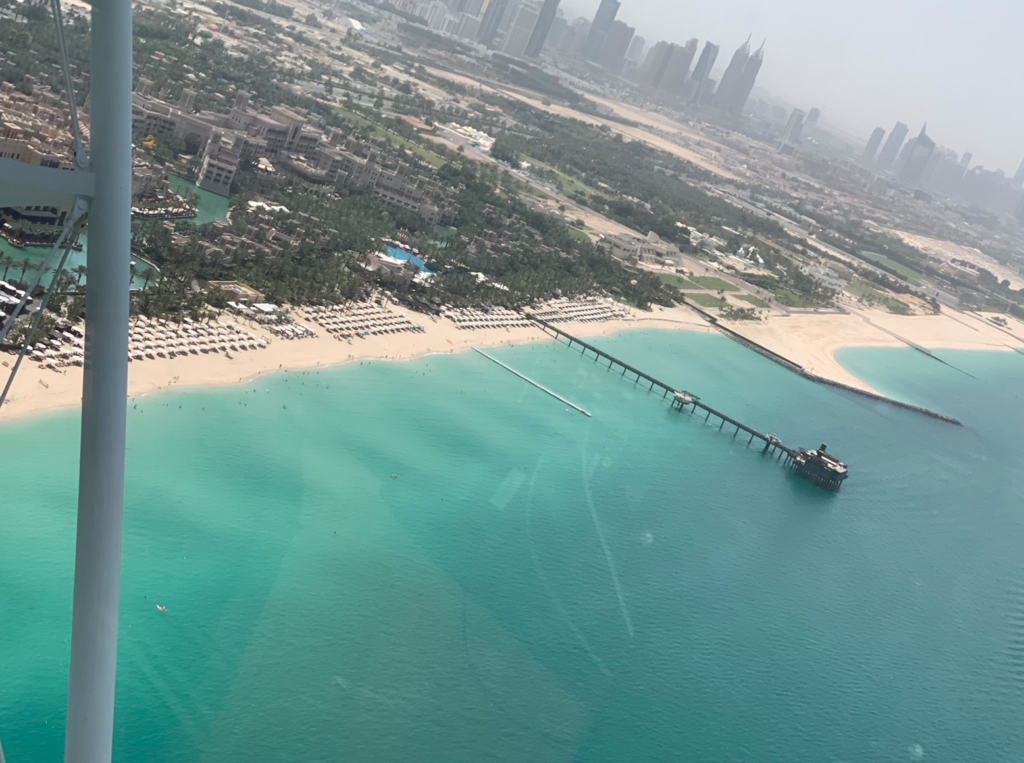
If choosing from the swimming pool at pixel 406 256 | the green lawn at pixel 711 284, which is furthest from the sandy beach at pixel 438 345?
the swimming pool at pixel 406 256

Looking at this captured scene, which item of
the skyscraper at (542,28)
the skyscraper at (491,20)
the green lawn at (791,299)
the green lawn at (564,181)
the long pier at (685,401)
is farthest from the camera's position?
the skyscraper at (542,28)

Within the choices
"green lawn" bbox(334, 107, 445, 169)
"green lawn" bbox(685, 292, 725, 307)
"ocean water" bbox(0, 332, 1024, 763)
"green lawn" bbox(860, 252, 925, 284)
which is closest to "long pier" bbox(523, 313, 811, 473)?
"ocean water" bbox(0, 332, 1024, 763)

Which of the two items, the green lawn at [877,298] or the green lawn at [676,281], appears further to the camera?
the green lawn at [877,298]

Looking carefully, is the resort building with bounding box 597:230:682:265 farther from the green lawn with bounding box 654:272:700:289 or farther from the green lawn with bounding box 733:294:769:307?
the green lawn with bounding box 733:294:769:307

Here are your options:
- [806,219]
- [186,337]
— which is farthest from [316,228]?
[806,219]

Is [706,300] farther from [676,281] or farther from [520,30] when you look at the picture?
[520,30]

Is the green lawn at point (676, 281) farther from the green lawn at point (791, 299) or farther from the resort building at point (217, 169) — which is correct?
the resort building at point (217, 169)

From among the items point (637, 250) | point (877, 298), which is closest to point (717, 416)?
point (637, 250)
